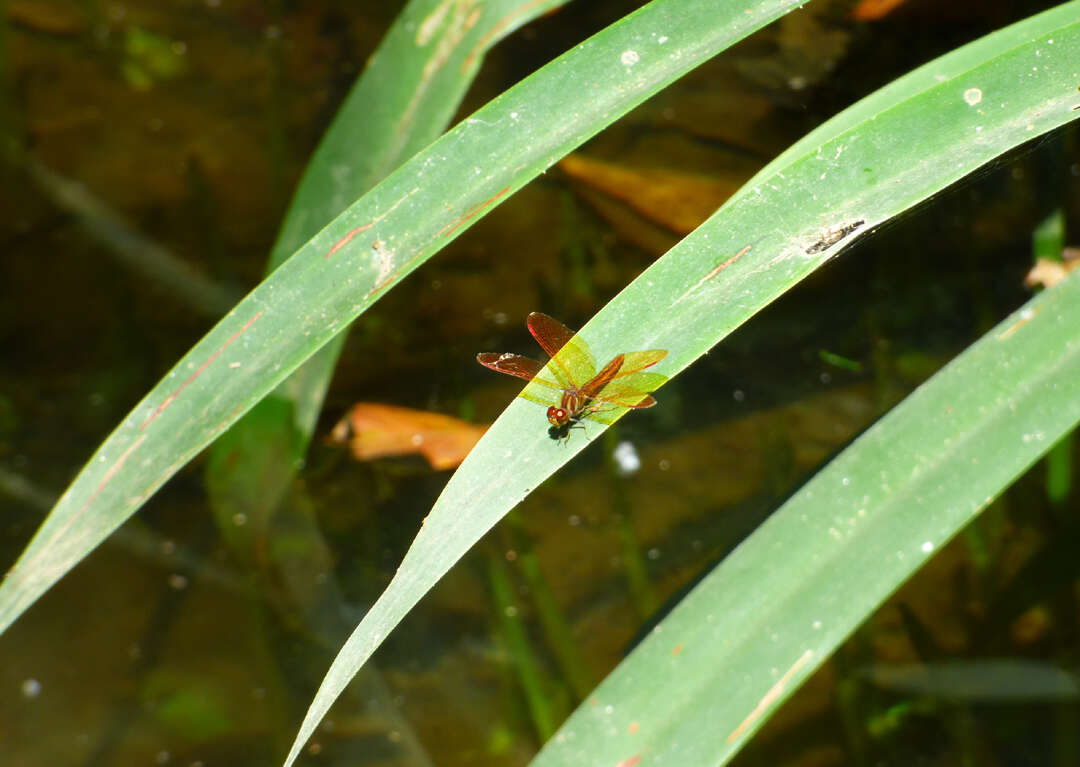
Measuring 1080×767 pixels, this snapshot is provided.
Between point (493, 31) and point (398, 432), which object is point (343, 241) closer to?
point (493, 31)

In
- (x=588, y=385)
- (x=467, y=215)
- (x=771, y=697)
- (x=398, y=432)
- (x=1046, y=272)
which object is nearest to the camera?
(x=771, y=697)

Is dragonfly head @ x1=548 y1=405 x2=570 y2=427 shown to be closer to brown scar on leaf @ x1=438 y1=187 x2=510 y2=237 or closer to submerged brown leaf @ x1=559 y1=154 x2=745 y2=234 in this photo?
brown scar on leaf @ x1=438 y1=187 x2=510 y2=237

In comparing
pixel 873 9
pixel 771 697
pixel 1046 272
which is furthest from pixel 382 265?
pixel 873 9

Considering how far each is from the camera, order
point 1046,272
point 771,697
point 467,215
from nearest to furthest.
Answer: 1. point 771,697
2. point 467,215
3. point 1046,272

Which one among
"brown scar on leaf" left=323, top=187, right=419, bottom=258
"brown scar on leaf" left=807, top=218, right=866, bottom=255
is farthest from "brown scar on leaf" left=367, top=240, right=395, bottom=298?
"brown scar on leaf" left=807, top=218, right=866, bottom=255

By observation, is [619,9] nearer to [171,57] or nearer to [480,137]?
[171,57]

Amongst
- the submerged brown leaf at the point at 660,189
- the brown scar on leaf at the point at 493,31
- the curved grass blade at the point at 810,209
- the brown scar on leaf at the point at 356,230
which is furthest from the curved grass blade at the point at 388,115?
the submerged brown leaf at the point at 660,189

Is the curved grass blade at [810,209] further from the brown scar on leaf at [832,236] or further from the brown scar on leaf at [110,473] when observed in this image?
the brown scar on leaf at [110,473]
